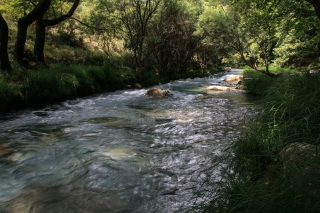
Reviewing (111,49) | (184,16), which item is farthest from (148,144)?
(184,16)

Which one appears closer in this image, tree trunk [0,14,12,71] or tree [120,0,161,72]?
tree trunk [0,14,12,71]

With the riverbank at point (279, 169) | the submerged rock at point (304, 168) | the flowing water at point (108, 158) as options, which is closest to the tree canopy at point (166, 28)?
the flowing water at point (108, 158)

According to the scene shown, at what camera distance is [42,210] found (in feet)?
10.3

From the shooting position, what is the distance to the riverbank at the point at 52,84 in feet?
28.2

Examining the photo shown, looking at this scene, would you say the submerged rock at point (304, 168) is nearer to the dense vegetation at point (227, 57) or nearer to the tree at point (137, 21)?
the dense vegetation at point (227, 57)

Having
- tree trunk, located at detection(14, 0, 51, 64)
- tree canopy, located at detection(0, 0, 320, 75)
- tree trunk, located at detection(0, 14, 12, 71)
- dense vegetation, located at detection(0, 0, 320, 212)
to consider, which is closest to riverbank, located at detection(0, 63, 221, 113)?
dense vegetation, located at detection(0, 0, 320, 212)

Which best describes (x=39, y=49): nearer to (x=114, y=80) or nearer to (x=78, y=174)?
(x=114, y=80)

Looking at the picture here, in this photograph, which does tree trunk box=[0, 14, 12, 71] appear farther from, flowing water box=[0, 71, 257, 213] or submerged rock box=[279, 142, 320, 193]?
submerged rock box=[279, 142, 320, 193]

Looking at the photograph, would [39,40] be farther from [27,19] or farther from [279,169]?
[279,169]

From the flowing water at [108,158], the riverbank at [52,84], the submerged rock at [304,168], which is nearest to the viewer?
the submerged rock at [304,168]

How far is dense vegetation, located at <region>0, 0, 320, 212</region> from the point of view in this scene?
2.55 m

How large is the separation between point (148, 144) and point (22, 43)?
908 cm

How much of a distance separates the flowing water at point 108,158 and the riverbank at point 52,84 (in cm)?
76

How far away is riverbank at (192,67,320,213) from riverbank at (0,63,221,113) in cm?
799
